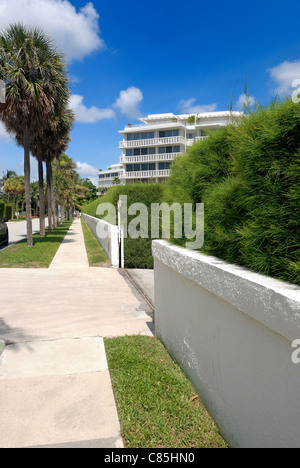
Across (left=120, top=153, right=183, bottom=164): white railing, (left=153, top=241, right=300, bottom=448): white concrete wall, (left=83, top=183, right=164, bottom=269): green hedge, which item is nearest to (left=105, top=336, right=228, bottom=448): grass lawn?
(left=153, top=241, right=300, bottom=448): white concrete wall

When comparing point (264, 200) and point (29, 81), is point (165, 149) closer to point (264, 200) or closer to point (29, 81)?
point (29, 81)

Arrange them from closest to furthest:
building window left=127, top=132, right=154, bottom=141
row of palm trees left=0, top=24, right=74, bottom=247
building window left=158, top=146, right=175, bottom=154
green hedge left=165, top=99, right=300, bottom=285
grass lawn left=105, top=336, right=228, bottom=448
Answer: green hedge left=165, top=99, right=300, bottom=285 → grass lawn left=105, top=336, right=228, bottom=448 → row of palm trees left=0, top=24, right=74, bottom=247 → building window left=158, top=146, right=175, bottom=154 → building window left=127, top=132, right=154, bottom=141

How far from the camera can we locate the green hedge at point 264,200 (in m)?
1.92

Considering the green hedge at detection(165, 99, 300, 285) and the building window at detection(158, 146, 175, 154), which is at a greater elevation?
the building window at detection(158, 146, 175, 154)

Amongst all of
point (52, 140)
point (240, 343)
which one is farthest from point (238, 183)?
point (52, 140)

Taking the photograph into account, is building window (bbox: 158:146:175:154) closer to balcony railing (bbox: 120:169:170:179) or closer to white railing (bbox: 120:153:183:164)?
white railing (bbox: 120:153:183:164)

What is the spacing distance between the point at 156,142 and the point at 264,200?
48.5 meters

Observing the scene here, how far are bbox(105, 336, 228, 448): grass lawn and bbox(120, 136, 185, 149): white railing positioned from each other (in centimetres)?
4647

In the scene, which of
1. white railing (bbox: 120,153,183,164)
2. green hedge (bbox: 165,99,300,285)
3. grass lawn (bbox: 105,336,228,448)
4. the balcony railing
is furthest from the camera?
white railing (bbox: 120,153,183,164)

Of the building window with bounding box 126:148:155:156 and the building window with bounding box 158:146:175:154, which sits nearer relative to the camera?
the building window with bounding box 158:146:175:154

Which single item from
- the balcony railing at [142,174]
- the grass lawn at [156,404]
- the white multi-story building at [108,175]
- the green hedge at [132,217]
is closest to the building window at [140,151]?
the balcony railing at [142,174]

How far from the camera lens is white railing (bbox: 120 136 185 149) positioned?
47938 millimetres

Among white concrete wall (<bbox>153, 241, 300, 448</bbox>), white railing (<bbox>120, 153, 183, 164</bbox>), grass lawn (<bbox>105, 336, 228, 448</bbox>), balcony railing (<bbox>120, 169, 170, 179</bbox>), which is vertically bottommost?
grass lawn (<bbox>105, 336, 228, 448</bbox>)

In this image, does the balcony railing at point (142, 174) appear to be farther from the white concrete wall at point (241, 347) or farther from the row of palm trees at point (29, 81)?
the white concrete wall at point (241, 347)
